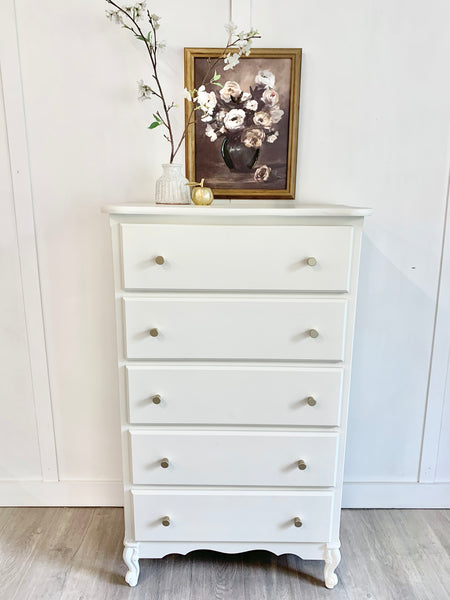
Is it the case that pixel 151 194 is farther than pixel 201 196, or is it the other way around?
pixel 151 194

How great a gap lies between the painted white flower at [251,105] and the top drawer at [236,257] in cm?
59

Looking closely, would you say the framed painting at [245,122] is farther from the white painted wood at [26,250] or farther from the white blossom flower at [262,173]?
the white painted wood at [26,250]

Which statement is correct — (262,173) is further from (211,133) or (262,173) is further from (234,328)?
(234,328)

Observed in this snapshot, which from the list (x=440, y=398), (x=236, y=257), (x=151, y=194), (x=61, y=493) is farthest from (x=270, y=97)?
(x=61, y=493)

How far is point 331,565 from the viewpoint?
4.71ft

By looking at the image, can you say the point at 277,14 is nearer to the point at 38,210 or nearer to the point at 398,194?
the point at 398,194

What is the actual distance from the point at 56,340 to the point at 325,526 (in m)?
1.21

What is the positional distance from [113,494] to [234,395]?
0.92 m

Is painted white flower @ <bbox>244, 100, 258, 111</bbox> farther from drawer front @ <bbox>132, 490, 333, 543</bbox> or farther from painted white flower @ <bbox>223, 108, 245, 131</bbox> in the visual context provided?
drawer front @ <bbox>132, 490, 333, 543</bbox>

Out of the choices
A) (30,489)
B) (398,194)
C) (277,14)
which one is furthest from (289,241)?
(30,489)

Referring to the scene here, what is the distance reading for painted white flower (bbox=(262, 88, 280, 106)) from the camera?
5.01 ft

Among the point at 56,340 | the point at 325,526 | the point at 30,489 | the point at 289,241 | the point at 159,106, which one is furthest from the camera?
the point at 30,489

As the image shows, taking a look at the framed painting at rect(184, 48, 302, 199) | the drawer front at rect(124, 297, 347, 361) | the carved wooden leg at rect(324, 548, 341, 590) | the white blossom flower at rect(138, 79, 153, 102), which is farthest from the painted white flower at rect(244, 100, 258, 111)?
the carved wooden leg at rect(324, 548, 341, 590)

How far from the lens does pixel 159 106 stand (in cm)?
155
